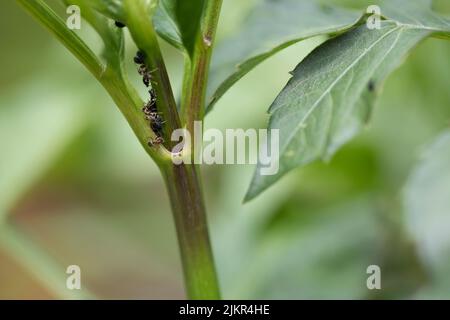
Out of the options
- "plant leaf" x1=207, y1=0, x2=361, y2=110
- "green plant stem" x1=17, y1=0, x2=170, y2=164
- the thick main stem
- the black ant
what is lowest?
the thick main stem

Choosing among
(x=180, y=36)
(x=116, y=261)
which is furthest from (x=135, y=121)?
(x=116, y=261)

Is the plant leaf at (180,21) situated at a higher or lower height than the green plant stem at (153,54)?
higher

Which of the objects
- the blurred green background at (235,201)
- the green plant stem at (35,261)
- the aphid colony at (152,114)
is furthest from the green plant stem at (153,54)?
the green plant stem at (35,261)

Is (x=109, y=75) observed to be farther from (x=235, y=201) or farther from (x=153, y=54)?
(x=235, y=201)

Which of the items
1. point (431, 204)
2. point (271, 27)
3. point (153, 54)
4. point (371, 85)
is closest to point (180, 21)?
point (153, 54)

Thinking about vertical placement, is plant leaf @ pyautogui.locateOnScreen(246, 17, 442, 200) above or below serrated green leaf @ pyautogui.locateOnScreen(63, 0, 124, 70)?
below

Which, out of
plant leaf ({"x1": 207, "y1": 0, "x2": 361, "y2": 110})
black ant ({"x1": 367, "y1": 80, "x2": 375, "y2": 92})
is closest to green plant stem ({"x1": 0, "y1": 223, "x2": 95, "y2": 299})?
plant leaf ({"x1": 207, "y1": 0, "x2": 361, "y2": 110})

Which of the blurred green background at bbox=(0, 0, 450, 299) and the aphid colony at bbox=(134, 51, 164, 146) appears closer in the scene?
the aphid colony at bbox=(134, 51, 164, 146)

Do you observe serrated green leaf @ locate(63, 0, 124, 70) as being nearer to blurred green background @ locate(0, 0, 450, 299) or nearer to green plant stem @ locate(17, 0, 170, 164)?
green plant stem @ locate(17, 0, 170, 164)

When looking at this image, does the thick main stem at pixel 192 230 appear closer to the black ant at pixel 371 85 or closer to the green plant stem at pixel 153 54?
the green plant stem at pixel 153 54
